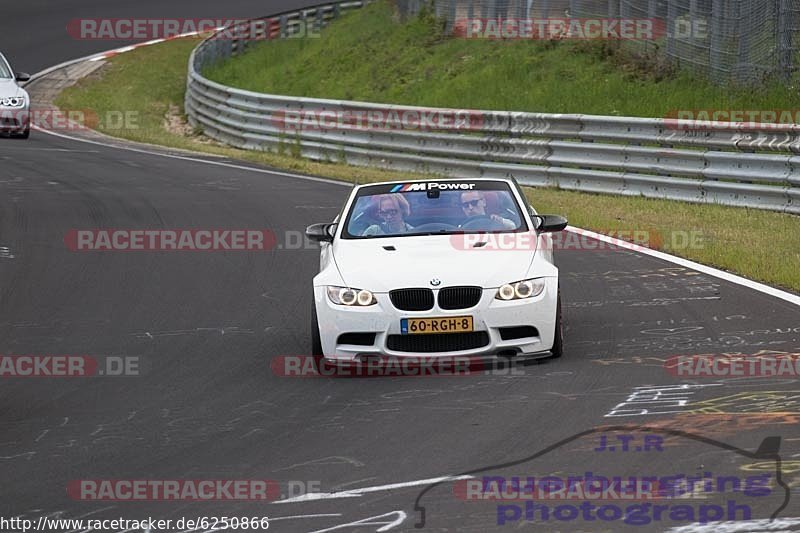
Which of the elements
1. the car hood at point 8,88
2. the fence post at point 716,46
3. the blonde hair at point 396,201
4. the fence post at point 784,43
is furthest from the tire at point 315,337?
the car hood at point 8,88

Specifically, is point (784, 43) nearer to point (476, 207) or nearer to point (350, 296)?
point (476, 207)

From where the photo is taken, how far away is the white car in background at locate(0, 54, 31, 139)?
27.1m

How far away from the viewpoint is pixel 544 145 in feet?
71.3

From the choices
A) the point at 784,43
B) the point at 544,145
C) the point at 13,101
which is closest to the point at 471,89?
the point at 784,43

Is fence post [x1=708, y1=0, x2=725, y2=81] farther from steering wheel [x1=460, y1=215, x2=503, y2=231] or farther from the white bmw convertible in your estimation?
the white bmw convertible

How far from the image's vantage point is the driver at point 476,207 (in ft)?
36.3

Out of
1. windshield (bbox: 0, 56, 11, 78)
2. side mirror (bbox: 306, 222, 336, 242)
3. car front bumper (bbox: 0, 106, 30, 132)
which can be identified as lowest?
side mirror (bbox: 306, 222, 336, 242)

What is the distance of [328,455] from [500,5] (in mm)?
24780

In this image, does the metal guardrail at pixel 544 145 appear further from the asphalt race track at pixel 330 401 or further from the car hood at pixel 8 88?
the car hood at pixel 8 88

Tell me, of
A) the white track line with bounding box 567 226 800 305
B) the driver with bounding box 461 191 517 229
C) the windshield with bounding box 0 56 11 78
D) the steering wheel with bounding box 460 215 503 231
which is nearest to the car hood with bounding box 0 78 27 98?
the windshield with bounding box 0 56 11 78

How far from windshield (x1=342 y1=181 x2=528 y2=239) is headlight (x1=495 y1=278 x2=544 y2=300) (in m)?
1.01

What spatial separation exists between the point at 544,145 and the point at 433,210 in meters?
10.8

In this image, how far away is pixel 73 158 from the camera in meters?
25.8

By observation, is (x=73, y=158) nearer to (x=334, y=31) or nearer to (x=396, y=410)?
(x=334, y=31)
